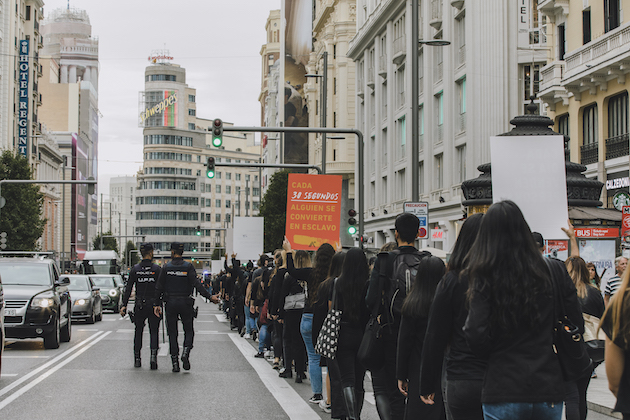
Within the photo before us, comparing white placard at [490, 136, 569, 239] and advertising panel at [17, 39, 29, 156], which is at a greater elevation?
advertising panel at [17, 39, 29, 156]

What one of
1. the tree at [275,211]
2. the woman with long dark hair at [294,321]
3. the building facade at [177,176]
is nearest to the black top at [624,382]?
the woman with long dark hair at [294,321]

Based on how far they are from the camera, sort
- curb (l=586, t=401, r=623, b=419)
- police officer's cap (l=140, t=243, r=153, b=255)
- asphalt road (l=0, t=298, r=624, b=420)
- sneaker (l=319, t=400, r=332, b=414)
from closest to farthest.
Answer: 1. asphalt road (l=0, t=298, r=624, b=420)
2. sneaker (l=319, t=400, r=332, b=414)
3. curb (l=586, t=401, r=623, b=419)
4. police officer's cap (l=140, t=243, r=153, b=255)

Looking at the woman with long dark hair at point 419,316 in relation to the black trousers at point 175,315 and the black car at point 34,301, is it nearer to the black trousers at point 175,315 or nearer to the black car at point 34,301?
the black trousers at point 175,315

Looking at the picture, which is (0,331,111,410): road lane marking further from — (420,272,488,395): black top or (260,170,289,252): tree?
(260,170,289,252): tree

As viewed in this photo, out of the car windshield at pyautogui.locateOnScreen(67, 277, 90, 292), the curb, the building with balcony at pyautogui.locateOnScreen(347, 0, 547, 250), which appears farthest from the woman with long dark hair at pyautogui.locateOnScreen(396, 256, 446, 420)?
the car windshield at pyautogui.locateOnScreen(67, 277, 90, 292)

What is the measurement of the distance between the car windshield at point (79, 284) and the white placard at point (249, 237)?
5.31 metres

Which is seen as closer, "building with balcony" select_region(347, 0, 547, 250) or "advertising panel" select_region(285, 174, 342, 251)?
"advertising panel" select_region(285, 174, 342, 251)

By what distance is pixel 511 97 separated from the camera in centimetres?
3600

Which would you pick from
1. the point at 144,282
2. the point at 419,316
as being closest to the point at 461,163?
the point at 144,282

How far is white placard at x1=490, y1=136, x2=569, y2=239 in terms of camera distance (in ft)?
33.0

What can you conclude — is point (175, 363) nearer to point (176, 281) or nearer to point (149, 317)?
point (149, 317)

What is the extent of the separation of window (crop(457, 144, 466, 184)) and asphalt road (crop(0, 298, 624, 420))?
22210 millimetres

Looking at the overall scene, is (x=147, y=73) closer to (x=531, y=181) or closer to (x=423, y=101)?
(x=423, y=101)

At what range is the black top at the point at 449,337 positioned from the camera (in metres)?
4.49
